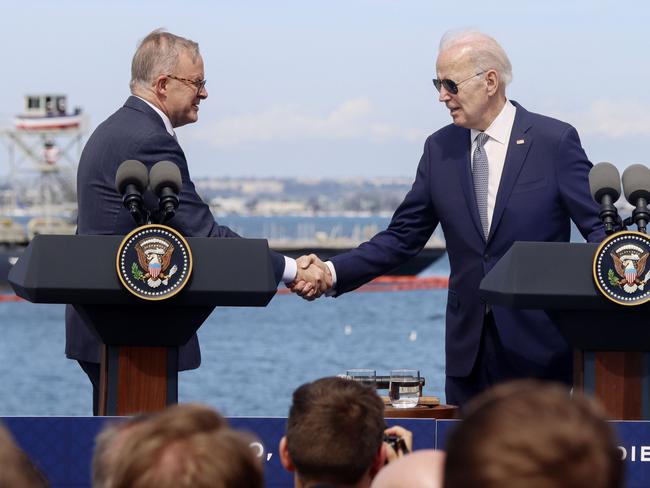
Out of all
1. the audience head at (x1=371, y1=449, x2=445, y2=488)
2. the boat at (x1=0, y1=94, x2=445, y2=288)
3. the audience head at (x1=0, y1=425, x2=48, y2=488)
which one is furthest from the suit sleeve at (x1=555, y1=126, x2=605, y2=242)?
the boat at (x1=0, y1=94, x2=445, y2=288)

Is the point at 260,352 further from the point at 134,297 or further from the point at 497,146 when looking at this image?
the point at 134,297

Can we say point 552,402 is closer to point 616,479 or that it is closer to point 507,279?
point 616,479

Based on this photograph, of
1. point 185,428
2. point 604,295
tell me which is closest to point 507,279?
point 604,295

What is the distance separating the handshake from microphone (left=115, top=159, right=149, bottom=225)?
42.1 inches

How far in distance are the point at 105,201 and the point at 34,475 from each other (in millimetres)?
2647

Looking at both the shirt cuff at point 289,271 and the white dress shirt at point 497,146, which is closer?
the white dress shirt at point 497,146

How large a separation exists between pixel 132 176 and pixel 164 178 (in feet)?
0.29

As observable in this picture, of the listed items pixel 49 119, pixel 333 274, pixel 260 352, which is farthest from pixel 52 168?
pixel 333 274

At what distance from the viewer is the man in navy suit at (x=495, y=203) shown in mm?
4430

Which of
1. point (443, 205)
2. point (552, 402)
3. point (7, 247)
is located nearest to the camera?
point (552, 402)

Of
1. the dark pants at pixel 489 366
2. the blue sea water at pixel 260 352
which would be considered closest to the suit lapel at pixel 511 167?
the dark pants at pixel 489 366

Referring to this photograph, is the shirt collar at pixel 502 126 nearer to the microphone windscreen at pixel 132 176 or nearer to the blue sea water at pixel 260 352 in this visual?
the microphone windscreen at pixel 132 176

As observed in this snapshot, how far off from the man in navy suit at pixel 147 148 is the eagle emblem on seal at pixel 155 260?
1.24 ft

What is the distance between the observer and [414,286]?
8888cm
